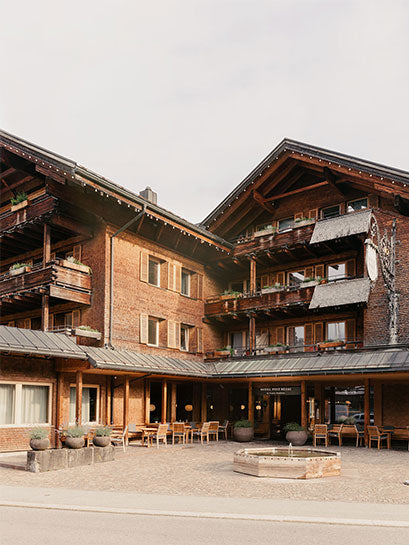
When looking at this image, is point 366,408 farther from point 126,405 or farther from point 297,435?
point 126,405

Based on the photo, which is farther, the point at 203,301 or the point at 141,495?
the point at 203,301

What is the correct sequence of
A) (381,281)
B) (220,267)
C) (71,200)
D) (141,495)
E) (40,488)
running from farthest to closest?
(220,267) → (381,281) → (71,200) → (40,488) → (141,495)

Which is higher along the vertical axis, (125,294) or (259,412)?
(125,294)

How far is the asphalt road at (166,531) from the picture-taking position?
8031mm

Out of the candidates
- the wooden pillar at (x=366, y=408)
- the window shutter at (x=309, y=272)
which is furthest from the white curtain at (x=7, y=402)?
the window shutter at (x=309, y=272)

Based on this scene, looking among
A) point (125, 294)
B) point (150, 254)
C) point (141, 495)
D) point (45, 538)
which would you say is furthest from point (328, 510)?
point (150, 254)

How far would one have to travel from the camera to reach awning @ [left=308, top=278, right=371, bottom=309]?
85.3ft

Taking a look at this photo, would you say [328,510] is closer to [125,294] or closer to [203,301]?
[125,294]

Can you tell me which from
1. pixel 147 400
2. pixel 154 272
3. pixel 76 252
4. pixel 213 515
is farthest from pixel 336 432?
pixel 213 515

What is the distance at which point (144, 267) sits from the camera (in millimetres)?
27156

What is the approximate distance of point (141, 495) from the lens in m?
11.7

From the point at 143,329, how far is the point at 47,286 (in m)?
5.07

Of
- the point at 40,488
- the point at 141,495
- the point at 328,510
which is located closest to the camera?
the point at 328,510

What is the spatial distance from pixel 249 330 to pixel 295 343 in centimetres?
251
